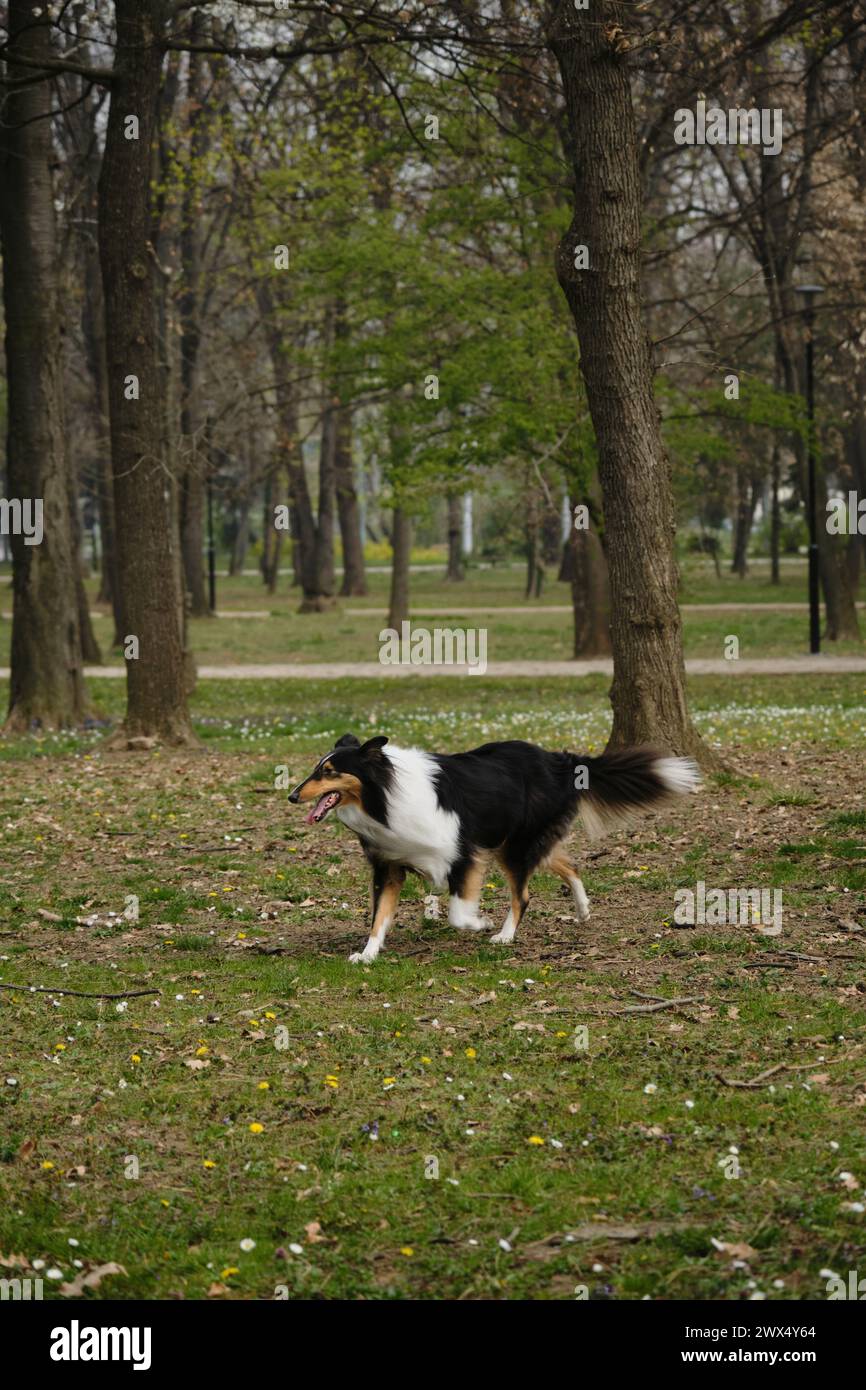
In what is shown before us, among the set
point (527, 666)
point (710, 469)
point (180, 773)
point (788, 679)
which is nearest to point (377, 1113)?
point (180, 773)

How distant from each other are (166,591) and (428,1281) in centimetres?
1272

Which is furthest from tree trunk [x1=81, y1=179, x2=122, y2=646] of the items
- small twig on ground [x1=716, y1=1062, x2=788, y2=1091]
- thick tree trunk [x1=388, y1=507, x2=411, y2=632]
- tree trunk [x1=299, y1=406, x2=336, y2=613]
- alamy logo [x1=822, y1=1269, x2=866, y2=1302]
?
alamy logo [x1=822, y1=1269, x2=866, y2=1302]

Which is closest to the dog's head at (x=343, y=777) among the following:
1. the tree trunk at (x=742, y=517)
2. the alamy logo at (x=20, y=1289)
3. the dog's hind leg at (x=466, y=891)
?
the dog's hind leg at (x=466, y=891)

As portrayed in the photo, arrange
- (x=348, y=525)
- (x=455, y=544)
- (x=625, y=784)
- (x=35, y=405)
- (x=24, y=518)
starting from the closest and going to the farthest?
(x=625, y=784) → (x=24, y=518) → (x=35, y=405) → (x=348, y=525) → (x=455, y=544)

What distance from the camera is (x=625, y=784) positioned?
9203 millimetres

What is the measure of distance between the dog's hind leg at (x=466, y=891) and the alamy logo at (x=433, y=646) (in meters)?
20.7

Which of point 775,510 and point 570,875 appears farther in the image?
point 775,510

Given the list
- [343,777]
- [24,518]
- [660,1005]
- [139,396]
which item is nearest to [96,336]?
[24,518]

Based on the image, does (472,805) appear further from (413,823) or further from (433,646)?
(433,646)

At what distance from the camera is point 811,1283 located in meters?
4.88

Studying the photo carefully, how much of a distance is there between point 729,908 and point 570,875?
1061mm

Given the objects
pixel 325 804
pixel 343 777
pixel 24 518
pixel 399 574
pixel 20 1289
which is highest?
pixel 24 518

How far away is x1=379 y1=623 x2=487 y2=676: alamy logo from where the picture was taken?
30.7 metres

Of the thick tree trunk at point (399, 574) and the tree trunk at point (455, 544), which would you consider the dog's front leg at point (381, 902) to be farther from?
the tree trunk at point (455, 544)
